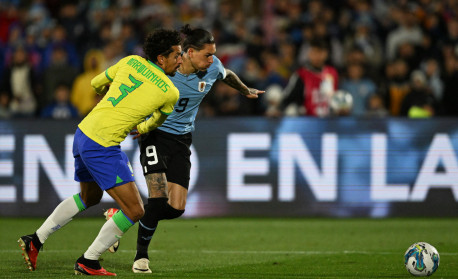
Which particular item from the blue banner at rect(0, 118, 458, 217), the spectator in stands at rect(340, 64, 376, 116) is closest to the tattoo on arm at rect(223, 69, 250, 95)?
the blue banner at rect(0, 118, 458, 217)

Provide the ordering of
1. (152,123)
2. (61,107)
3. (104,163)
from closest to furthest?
(104,163) → (152,123) → (61,107)

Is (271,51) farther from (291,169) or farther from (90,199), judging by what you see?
(90,199)

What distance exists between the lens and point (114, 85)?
7.06 metres

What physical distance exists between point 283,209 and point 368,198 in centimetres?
130

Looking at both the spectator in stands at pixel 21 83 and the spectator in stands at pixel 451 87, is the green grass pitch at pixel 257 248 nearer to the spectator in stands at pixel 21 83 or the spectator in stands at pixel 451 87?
the spectator in stands at pixel 451 87

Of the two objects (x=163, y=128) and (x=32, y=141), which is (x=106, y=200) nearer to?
(x=32, y=141)

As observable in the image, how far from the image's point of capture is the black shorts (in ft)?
25.6

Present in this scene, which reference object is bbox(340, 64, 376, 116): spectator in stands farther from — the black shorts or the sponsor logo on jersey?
the black shorts

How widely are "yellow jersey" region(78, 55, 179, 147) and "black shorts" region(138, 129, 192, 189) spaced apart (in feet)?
2.71

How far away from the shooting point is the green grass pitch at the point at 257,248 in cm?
754

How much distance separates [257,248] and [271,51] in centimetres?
675

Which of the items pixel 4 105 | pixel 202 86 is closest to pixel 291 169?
pixel 202 86

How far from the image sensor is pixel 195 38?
7871 millimetres

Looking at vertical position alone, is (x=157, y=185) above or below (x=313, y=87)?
below
